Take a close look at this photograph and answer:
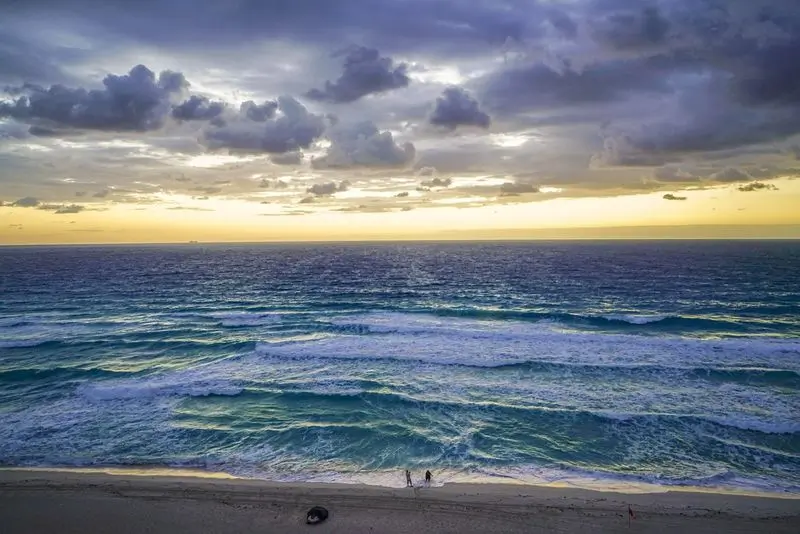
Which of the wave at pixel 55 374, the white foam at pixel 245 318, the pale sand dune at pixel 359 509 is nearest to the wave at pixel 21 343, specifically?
the wave at pixel 55 374

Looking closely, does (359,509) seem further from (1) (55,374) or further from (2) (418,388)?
(1) (55,374)

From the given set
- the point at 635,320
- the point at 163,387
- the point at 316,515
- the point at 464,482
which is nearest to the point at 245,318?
the point at 163,387

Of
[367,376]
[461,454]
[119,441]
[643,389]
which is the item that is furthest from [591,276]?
[119,441]

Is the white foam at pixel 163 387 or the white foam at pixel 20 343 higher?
the white foam at pixel 20 343

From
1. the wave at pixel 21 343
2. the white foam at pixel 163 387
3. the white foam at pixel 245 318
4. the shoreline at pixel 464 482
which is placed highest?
the white foam at pixel 245 318

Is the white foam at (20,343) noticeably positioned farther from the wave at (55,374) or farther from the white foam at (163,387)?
the white foam at (163,387)

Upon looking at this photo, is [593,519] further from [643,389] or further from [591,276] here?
[591,276]
